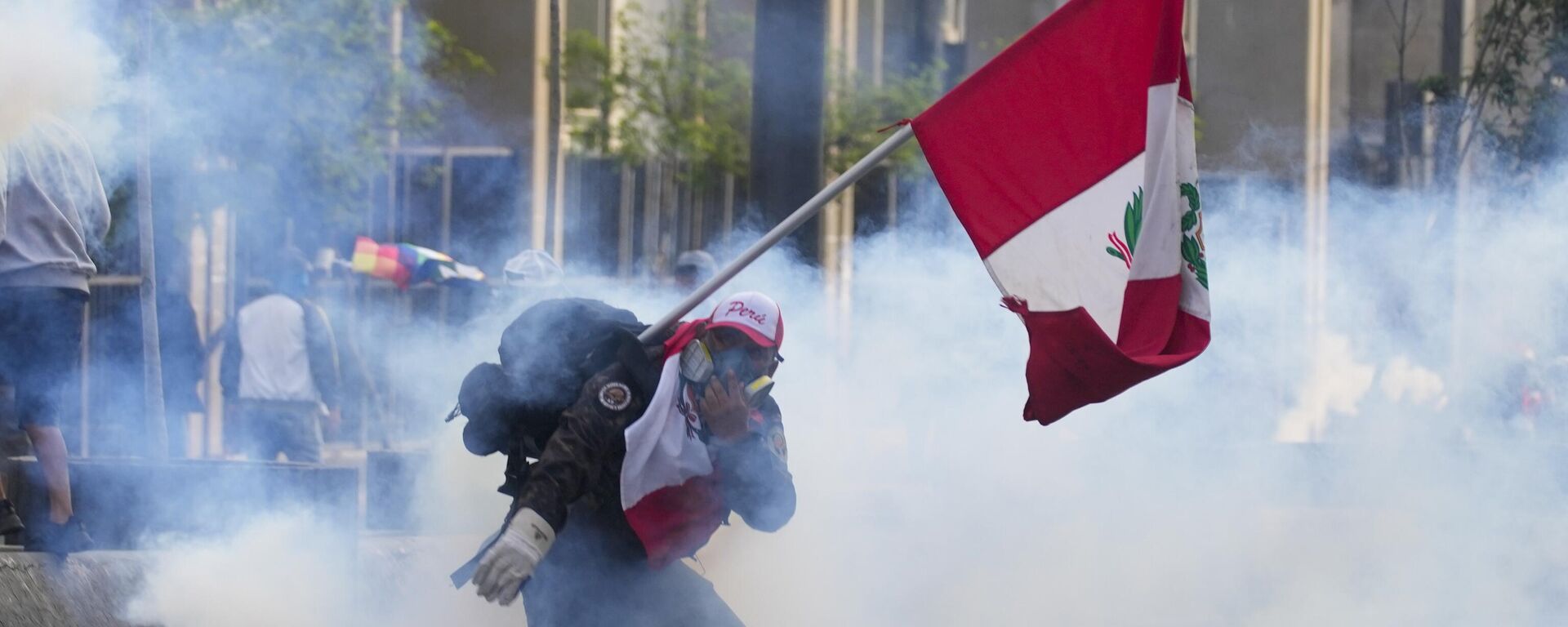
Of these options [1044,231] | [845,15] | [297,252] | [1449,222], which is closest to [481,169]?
[845,15]

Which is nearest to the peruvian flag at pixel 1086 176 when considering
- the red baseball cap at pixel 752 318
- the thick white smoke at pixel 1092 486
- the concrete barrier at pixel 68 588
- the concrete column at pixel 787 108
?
the red baseball cap at pixel 752 318

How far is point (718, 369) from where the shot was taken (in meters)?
4.33

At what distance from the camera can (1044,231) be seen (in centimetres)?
459

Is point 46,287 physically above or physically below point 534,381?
above

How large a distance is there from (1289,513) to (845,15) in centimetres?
1037

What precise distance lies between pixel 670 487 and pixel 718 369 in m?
0.29

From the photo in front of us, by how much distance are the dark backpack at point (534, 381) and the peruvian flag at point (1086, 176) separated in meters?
0.96

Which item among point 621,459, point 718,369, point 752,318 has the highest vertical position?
point 752,318

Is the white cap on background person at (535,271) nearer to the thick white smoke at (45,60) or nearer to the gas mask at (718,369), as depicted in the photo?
the thick white smoke at (45,60)

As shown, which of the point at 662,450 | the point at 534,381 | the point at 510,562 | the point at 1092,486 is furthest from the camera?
the point at 1092,486

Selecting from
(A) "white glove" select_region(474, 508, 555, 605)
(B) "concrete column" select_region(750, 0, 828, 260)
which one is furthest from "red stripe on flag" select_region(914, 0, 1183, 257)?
(B) "concrete column" select_region(750, 0, 828, 260)

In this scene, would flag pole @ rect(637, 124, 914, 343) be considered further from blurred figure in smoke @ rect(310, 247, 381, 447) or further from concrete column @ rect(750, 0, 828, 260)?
blurred figure in smoke @ rect(310, 247, 381, 447)

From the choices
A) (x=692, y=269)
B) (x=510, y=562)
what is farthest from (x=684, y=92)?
(x=510, y=562)

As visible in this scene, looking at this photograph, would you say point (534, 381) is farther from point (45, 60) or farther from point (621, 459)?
point (45, 60)
